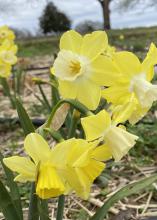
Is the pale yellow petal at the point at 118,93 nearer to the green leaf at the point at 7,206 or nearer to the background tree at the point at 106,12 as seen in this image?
the green leaf at the point at 7,206

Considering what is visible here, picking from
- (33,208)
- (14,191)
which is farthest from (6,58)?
(33,208)

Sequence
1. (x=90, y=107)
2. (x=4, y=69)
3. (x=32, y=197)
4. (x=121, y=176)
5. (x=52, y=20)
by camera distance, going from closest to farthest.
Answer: (x=90, y=107), (x=32, y=197), (x=121, y=176), (x=4, y=69), (x=52, y=20)

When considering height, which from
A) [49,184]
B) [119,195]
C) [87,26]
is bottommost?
[87,26]

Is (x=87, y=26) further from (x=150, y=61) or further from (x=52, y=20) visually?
(x=150, y=61)

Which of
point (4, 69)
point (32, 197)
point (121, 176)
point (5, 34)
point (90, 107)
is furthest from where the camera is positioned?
point (5, 34)

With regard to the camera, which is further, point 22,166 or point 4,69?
point 4,69

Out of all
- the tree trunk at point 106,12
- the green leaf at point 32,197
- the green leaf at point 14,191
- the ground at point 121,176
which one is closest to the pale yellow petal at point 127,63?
the green leaf at point 32,197

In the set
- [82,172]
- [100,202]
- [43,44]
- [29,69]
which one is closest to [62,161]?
[82,172]
